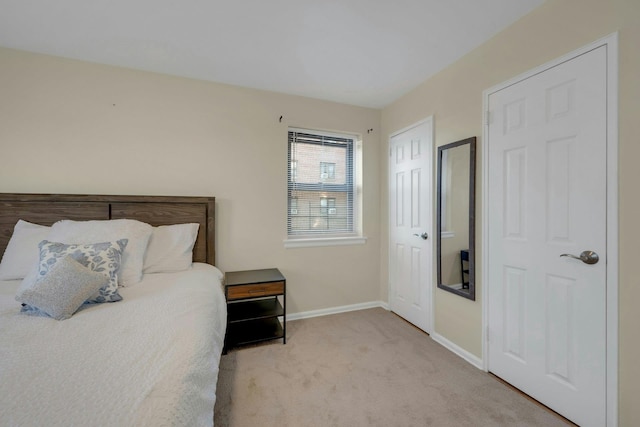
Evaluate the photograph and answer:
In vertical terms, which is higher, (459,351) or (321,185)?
(321,185)

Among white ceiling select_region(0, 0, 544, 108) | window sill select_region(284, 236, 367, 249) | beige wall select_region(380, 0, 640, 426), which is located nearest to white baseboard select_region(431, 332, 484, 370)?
beige wall select_region(380, 0, 640, 426)

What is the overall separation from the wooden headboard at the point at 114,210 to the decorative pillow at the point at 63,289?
0.88 meters

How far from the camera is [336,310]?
299cm

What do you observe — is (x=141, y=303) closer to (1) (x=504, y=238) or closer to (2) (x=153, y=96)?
(2) (x=153, y=96)

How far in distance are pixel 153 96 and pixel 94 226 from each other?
1.25m

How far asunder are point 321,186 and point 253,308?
1.48 meters

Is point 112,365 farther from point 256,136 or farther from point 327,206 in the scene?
point 327,206

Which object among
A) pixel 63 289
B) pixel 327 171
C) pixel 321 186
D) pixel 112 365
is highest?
pixel 327 171

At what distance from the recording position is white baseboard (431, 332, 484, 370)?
6.54 ft

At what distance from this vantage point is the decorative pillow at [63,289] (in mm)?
1201

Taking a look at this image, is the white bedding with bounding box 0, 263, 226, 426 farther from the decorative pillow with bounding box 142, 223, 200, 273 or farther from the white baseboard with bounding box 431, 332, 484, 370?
the white baseboard with bounding box 431, 332, 484, 370

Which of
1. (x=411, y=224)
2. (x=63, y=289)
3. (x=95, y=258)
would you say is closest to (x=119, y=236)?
(x=95, y=258)

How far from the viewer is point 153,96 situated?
7.75ft

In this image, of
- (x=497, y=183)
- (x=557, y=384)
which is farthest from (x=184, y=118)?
(x=557, y=384)
